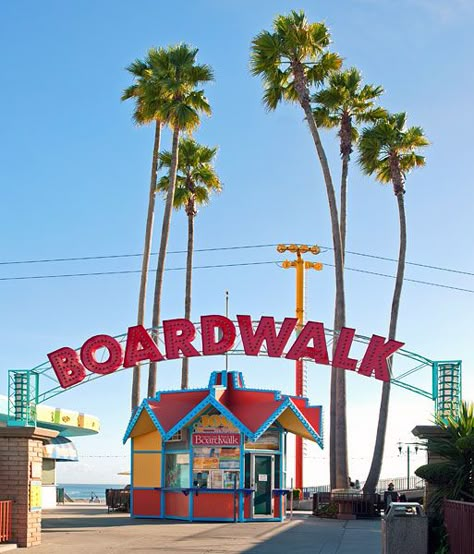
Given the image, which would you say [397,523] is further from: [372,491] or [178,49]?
[178,49]

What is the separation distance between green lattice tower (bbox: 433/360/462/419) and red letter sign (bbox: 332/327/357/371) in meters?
3.05

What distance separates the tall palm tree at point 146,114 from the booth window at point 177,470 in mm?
7735

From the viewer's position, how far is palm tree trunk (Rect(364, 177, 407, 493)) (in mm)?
39094

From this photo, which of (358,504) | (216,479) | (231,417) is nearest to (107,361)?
(231,417)

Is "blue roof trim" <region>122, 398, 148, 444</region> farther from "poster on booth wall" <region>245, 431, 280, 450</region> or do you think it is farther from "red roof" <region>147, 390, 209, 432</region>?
"poster on booth wall" <region>245, 431, 280, 450</region>

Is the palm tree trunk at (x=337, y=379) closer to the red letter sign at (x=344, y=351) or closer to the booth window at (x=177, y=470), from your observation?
the red letter sign at (x=344, y=351)

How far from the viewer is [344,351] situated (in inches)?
1307

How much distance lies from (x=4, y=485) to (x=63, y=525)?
8.76 metres

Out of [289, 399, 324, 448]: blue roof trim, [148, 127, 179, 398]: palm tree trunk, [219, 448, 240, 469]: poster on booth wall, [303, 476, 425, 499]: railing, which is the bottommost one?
[303, 476, 425, 499]: railing

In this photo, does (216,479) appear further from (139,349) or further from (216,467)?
(139,349)

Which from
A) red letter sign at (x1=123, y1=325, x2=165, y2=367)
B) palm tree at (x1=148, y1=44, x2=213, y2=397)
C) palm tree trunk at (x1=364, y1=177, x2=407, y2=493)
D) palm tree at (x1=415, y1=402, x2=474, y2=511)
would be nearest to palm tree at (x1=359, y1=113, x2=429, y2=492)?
palm tree trunk at (x1=364, y1=177, x2=407, y2=493)

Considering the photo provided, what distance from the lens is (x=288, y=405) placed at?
32.2 m

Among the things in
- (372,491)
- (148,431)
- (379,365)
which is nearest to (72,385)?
(148,431)

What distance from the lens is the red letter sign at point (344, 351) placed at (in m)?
33.0
